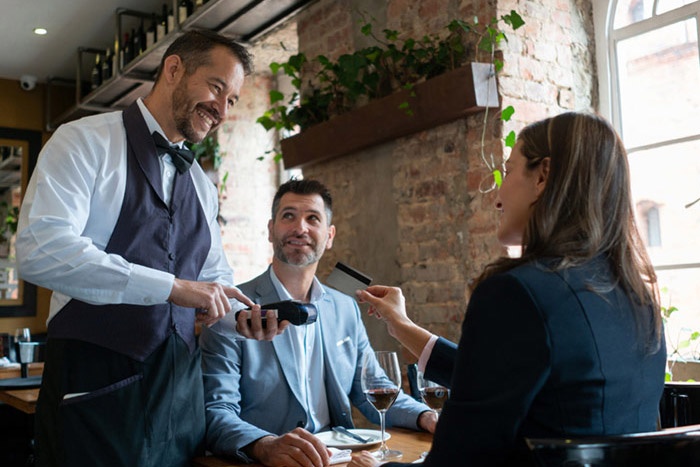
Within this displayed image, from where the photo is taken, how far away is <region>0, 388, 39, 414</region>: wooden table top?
250 cm

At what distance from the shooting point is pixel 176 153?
1836 millimetres

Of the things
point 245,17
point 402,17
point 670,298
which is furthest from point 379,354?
point 245,17

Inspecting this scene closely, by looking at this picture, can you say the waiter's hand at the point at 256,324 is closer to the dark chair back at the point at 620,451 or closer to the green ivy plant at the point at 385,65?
the dark chair back at the point at 620,451

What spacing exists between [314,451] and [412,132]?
6.71ft

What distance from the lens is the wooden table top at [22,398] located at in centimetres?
250

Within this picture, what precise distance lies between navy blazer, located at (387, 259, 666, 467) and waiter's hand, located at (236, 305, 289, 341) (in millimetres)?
836

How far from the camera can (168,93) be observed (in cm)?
189

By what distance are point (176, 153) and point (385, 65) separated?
Answer: 182 cm

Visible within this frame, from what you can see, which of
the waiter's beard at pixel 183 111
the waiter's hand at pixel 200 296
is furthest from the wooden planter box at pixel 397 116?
the waiter's hand at pixel 200 296

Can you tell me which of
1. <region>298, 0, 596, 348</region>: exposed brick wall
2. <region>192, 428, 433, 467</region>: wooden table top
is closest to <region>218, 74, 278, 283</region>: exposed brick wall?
<region>298, 0, 596, 348</region>: exposed brick wall

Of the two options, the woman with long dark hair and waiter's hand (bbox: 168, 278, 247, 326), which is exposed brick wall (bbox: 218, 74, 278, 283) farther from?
the woman with long dark hair

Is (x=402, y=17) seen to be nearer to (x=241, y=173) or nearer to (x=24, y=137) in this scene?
(x=241, y=173)

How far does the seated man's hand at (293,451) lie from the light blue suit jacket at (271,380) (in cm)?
11

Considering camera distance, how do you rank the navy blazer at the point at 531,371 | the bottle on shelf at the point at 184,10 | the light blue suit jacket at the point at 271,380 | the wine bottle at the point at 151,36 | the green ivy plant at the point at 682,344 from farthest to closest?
1. the wine bottle at the point at 151,36
2. the bottle on shelf at the point at 184,10
3. the green ivy plant at the point at 682,344
4. the light blue suit jacket at the point at 271,380
5. the navy blazer at the point at 531,371
